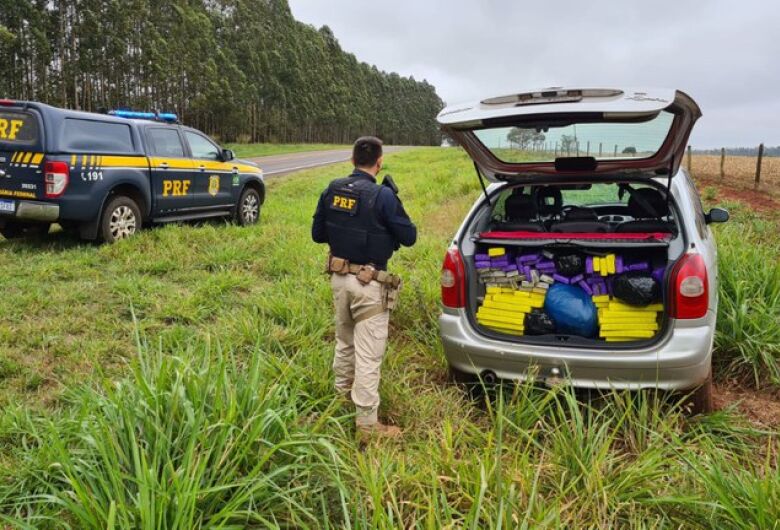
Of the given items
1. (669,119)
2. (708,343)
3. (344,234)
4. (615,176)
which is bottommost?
(708,343)

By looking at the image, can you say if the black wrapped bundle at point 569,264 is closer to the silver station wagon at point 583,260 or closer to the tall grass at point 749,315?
the silver station wagon at point 583,260

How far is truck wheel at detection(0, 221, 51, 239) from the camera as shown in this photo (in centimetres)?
700

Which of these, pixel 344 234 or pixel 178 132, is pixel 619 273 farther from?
pixel 178 132

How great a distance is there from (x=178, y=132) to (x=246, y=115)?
33.5 m

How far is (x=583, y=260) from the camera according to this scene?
11.0 feet

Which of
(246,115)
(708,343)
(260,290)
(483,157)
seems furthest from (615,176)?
(246,115)

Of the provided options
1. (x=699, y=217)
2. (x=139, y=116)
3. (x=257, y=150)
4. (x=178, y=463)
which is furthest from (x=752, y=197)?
(x=257, y=150)

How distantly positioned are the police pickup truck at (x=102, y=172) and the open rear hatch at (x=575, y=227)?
488 centimetres

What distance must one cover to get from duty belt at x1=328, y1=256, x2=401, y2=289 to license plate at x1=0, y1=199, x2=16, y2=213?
17.0ft

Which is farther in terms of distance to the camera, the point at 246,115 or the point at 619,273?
the point at 246,115

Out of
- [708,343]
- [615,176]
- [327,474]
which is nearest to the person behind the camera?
[327,474]

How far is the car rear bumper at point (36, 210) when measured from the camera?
240 inches

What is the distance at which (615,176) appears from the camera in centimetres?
344

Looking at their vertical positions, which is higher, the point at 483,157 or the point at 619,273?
the point at 483,157
